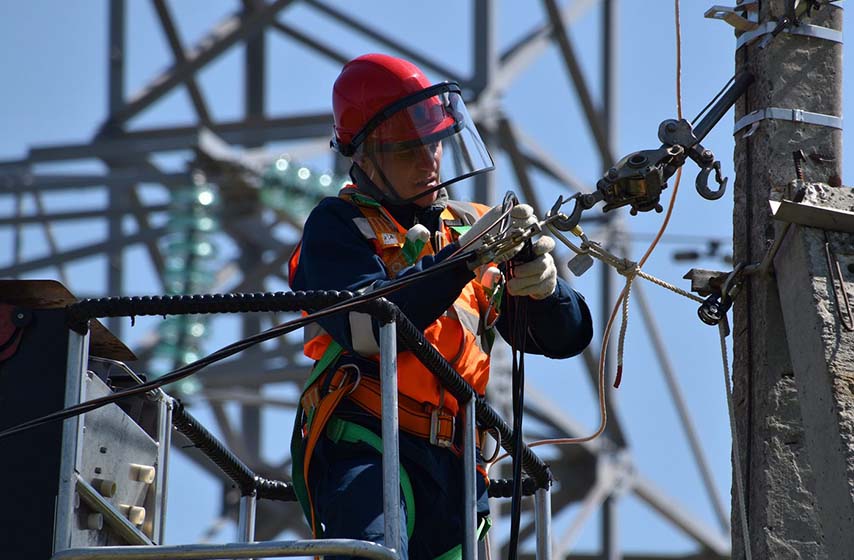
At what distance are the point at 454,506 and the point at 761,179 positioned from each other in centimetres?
Result: 131

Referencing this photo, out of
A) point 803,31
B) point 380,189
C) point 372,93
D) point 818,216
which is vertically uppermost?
point 803,31

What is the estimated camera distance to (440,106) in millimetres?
6035

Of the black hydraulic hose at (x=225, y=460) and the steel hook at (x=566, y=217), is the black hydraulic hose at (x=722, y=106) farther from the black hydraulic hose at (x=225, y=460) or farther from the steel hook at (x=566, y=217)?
the black hydraulic hose at (x=225, y=460)

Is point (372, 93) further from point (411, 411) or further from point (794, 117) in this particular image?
point (794, 117)

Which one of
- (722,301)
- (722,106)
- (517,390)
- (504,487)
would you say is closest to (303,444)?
(517,390)

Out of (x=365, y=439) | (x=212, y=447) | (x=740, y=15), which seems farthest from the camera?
(x=212, y=447)

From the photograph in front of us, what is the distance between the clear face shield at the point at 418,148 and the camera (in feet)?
19.5

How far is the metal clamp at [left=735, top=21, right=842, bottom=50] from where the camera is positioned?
19.0 feet

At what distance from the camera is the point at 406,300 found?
5.38 m

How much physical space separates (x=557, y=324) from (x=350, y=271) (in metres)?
0.70

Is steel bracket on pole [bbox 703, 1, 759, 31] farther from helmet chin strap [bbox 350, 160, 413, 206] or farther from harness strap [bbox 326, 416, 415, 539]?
harness strap [bbox 326, 416, 415, 539]

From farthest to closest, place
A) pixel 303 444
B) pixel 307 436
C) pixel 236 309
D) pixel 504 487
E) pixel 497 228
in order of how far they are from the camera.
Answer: pixel 504 487
pixel 303 444
pixel 307 436
pixel 497 228
pixel 236 309

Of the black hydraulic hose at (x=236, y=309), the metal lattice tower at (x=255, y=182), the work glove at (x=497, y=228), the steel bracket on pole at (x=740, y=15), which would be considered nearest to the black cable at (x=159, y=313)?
the black hydraulic hose at (x=236, y=309)

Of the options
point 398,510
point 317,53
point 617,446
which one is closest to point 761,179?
point 398,510
